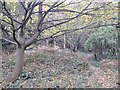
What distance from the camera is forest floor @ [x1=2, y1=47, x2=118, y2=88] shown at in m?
4.81

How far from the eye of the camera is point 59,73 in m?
5.79

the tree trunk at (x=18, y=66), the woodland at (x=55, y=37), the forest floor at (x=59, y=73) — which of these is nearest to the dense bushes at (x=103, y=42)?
the woodland at (x=55, y=37)

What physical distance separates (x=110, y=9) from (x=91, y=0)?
585 millimetres

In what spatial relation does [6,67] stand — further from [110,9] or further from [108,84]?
[110,9]

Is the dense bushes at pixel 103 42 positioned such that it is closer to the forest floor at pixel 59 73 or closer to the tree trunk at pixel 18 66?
the forest floor at pixel 59 73

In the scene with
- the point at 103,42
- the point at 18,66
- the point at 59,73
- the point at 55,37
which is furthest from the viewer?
the point at 103,42

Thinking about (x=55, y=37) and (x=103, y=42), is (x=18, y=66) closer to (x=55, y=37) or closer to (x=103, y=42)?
(x=55, y=37)

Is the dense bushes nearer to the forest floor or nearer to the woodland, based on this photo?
the woodland

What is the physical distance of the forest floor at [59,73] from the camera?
4.81m

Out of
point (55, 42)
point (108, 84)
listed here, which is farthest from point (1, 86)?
point (55, 42)

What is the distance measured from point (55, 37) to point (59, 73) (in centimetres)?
108

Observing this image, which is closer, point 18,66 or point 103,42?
point 18,66

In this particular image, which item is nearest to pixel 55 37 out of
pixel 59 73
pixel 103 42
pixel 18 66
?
pixel 59 73

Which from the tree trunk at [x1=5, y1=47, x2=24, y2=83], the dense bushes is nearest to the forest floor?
the tree trunk at [x1=5, y1=47, x2=24, y2=83]
